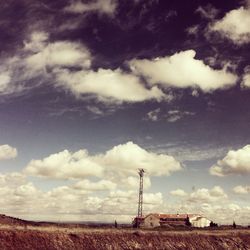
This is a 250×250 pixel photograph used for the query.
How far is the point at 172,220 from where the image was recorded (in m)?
108

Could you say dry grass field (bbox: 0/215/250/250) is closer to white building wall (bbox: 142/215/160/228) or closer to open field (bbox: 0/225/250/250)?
open field (bbox: 0/225/250/250)

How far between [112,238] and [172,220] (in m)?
51.6

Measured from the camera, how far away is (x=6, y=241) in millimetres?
48250

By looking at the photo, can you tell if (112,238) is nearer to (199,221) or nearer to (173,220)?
(173,220)

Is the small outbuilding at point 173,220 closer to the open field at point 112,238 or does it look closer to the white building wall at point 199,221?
the white building wall at point 199,221

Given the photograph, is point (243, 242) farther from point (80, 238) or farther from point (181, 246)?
point (80, 238)

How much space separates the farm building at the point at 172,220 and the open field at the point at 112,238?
29397 millimetres

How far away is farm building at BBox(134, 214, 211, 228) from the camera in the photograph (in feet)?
349

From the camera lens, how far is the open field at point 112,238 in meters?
50.2

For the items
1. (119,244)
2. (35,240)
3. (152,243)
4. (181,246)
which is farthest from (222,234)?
(35,240)

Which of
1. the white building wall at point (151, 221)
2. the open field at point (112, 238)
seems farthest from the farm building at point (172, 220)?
the open field at point (112, 238)

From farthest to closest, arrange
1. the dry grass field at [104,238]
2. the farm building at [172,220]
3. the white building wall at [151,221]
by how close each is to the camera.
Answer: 1. the farm building at [172,220]
2. the white building wall at [151,221]
3. the dry grass field at [104,238]

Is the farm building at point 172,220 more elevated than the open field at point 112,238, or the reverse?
the farm building at point 172,220

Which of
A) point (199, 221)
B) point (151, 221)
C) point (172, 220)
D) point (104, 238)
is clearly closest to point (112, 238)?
point (104, 238)
